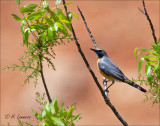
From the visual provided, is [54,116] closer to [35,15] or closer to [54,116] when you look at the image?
[54,116]

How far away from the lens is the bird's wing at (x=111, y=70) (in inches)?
123

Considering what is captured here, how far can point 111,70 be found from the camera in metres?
3.25

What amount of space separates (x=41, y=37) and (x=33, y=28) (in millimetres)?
55

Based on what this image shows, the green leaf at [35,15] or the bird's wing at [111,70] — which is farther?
the bird's wing at [111,70]

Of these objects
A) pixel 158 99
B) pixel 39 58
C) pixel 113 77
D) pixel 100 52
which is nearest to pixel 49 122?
pixel 39 58

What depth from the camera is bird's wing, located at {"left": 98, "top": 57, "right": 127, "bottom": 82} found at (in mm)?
3137

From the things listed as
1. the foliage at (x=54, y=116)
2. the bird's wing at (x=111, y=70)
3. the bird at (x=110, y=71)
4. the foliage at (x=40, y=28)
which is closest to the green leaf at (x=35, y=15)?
the foliage at (x=40, y=28)

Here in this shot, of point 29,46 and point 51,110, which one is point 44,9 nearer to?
point 29,46

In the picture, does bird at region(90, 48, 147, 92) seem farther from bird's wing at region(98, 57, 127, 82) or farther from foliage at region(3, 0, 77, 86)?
foliage at region(3, 0, 77, 86)

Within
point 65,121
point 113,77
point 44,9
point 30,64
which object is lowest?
point 113,77

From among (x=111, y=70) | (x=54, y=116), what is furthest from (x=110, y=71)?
(x=54, y=116)

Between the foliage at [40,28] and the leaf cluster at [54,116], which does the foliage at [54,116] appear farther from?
the foliage at [40,28]

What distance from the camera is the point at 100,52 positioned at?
3.61 meters

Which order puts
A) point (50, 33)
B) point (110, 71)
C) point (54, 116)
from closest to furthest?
point (54, 116) → point (50, 33) → point (110, 71)
